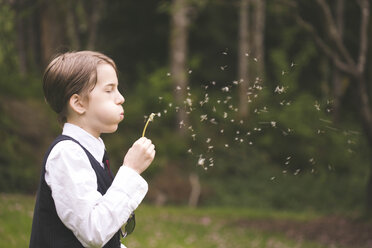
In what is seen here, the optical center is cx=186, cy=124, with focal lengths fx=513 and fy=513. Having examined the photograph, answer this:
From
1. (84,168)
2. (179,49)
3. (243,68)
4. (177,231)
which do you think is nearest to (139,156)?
(84,168)

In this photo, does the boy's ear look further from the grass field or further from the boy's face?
the grass field

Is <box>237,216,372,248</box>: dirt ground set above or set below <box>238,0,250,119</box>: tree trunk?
below

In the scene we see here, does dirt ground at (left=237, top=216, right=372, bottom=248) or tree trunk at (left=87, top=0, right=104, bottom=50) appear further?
tree trunk at (left=87, top=0, right=104, bottom=50)

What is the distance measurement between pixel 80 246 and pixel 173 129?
14.9 meters

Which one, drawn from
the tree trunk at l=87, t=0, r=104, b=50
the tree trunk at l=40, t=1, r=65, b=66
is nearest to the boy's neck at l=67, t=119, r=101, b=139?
the tree trunk at l=87, t=0, r=104, b=50

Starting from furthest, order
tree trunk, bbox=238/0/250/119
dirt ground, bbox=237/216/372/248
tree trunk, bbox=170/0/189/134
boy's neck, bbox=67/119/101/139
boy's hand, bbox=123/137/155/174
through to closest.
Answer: tree trunk, bbox=238/0/250/119 < tree trunk, bbox=170/0/189/134 < dirt ground, bbox=237/216/372/248 < boy's neck, bbox=67/119/101/139 < boy's hand, bbox=123/137/155/174

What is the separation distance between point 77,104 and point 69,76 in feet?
0.38

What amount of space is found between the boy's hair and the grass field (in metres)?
3.60

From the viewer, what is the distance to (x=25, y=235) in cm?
581

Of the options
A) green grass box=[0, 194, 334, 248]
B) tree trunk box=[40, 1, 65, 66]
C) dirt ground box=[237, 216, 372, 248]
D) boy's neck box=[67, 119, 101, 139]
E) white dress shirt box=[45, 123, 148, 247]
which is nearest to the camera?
white dress shirt box=[45, 123, 148, 247]

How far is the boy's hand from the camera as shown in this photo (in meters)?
1.94

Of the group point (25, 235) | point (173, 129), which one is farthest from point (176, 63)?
point (25, 235)

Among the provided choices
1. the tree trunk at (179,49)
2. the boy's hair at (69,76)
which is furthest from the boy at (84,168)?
the tree trunk at (179,49)

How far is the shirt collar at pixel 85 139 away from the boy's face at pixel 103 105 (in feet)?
0.13
